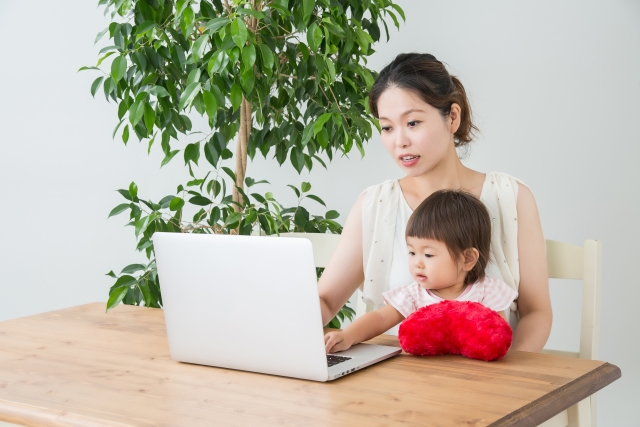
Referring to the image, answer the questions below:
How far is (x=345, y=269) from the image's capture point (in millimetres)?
1831

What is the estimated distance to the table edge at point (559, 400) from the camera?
3.20 ft

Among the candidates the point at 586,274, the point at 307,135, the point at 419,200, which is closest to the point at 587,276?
the point at 586,274

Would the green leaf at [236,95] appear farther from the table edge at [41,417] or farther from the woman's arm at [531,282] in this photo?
the table edge at [41,417]

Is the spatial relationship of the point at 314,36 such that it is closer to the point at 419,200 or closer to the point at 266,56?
the point at 266,56

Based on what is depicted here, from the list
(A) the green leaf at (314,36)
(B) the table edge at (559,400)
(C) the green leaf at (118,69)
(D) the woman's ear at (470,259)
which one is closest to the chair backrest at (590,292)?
(D) the woman's ear at (470,259)

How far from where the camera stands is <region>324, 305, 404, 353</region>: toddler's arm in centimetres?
133

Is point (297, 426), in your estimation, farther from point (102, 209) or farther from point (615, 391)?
point (102, 209)

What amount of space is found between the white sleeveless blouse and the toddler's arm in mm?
265

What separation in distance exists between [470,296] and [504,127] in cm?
145

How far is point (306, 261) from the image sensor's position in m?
1.11

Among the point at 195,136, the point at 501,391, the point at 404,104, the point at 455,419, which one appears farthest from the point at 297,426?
the point at 195,136

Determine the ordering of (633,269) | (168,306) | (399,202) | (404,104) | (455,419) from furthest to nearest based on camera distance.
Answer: (633,269), (399,202), (404,104), (168,306), (455,419)

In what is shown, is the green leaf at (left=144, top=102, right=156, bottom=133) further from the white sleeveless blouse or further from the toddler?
the toddler

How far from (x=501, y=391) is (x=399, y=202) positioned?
83 centimetres
